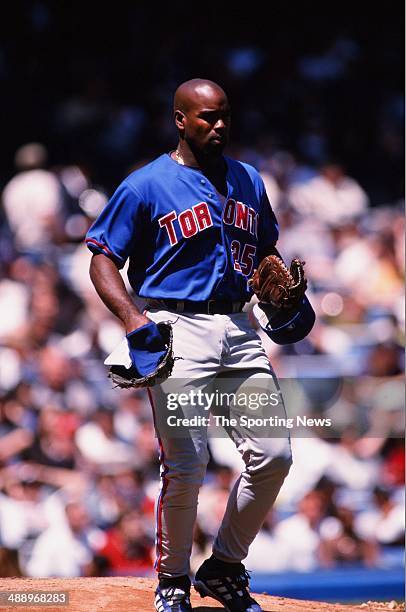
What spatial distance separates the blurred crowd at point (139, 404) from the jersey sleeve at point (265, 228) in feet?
8.75

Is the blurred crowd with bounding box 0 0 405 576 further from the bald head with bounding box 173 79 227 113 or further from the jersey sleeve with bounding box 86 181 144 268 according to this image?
the bald head with bounding box 173 79 227 113

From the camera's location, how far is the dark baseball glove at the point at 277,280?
3.18 m

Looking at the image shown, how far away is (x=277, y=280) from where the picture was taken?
10.4ft

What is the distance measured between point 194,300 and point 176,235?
199 mm

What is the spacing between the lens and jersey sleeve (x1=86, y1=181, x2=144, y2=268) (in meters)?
3.12

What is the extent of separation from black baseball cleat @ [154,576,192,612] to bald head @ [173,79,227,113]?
1.41 meters

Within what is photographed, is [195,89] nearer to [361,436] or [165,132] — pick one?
[361,436]

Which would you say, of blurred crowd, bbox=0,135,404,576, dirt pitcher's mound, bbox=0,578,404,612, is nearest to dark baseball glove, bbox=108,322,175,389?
dirt pitcher's mound, bbox=0,578,404,612

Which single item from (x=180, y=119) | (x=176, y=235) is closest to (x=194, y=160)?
(x=180, y=119)

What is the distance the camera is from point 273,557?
583 cm

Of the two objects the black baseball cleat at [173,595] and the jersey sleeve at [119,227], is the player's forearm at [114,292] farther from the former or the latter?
the black baseball cleat at [173,595]

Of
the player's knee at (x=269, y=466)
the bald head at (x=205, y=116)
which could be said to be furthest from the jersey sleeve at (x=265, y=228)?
the player's knee at (x=269, y=466)

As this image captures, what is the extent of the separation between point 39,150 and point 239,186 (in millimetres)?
3873

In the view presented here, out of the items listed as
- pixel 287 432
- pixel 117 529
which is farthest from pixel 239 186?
pixel 117 529
